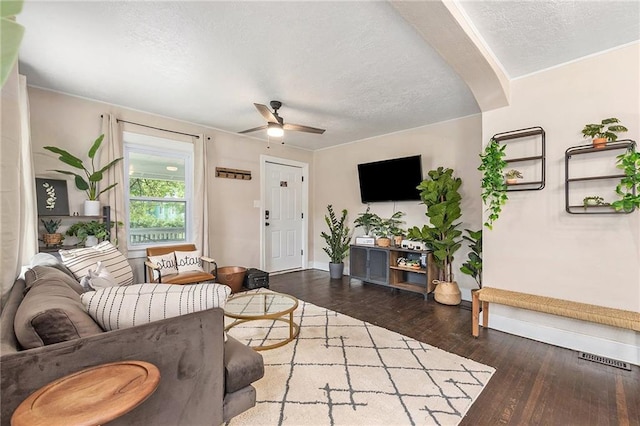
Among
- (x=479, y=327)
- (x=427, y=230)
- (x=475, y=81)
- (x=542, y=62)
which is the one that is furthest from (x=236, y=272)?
(x=542, y=62)

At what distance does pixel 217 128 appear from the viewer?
4516 millimetres

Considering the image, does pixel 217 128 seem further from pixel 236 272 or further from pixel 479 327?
pixel 479 327

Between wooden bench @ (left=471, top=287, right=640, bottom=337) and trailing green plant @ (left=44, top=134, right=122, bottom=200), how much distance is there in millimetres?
4230

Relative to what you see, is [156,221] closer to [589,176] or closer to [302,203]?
[302,203]

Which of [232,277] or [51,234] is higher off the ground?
[51,234]

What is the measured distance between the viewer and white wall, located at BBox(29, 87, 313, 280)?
10.3 feet

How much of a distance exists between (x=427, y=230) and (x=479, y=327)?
1304 millimetres

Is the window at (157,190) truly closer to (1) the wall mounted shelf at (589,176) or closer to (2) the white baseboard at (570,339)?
(2) the white baseboard at (570,339)

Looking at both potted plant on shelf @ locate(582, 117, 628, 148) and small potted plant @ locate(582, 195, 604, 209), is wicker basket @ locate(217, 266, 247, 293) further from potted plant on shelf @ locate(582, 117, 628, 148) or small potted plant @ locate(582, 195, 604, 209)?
potted plant on shelf @ locate(582, 117, 628, 148)

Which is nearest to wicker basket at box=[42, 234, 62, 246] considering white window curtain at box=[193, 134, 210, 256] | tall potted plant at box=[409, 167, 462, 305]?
white window curtain at box=[193, 134, 210, 256]

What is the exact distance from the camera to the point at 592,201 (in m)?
2.38

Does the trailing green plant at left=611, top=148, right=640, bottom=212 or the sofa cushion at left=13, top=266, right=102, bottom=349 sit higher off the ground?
the trailing green plant at left=611, top=148, right=640, bottom=212

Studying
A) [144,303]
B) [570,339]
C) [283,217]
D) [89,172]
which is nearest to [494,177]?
[570,339]

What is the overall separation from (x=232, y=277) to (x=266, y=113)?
2.38 meters
